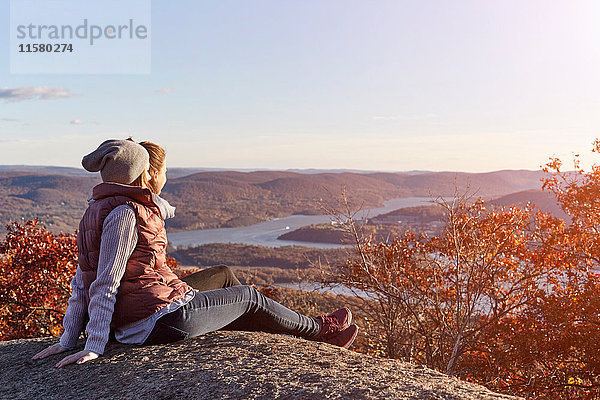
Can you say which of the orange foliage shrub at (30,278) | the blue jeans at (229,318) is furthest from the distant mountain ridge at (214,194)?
the blue jeans at (229,318)

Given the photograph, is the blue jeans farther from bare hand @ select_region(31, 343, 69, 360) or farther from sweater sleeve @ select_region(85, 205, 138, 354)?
bare hand @ select_region(31, 343, 69, 360)

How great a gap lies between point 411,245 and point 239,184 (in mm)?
84767

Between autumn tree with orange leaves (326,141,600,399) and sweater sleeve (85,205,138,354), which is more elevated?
sweater sleeve (85,205,138,354)

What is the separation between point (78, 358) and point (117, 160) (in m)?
1.31

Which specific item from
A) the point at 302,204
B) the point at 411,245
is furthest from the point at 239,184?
the point at 411,245

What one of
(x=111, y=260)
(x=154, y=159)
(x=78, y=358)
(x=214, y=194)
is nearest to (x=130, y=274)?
(x=111, y=260)

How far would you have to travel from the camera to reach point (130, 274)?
3143 mm

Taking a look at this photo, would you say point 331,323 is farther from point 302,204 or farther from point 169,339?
point 302,204

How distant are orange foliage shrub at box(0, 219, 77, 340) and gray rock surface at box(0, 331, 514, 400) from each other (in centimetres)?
458

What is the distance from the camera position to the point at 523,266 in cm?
679

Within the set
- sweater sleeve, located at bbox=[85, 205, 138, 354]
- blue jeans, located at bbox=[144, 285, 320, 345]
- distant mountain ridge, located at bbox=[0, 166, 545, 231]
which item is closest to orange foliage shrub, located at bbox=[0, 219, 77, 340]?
blue jeans, located at bbox=[144, 285, 320, 345]

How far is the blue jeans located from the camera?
10.7 feet

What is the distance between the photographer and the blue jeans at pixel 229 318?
3.27 m

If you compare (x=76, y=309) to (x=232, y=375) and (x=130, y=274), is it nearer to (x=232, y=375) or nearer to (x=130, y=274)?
(x=130, y=274)
